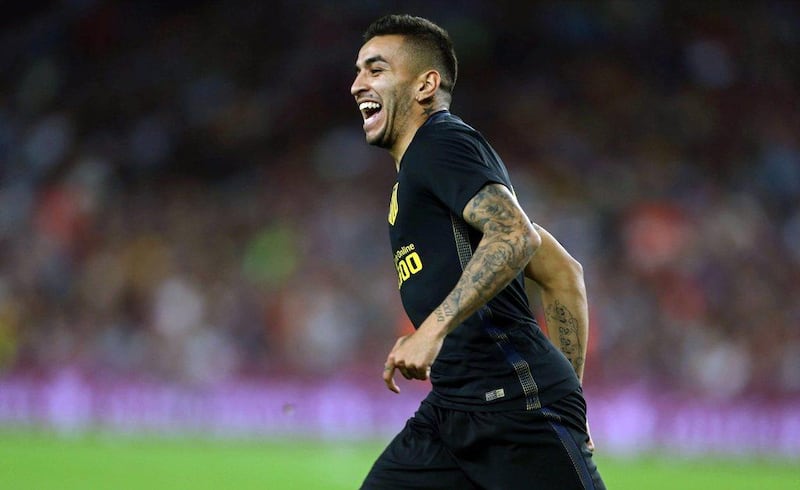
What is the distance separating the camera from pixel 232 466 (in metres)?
10.5

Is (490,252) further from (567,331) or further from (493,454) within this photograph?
(567,331)

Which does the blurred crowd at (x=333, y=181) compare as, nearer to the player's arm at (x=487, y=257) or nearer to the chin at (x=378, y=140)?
the chin at (x=378, y=140)

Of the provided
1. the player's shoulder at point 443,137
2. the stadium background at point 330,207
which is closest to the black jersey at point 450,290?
the player's shoulder at point 443,137

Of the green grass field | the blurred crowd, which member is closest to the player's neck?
the green grass field

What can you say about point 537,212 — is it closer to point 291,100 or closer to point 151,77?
point 291,100

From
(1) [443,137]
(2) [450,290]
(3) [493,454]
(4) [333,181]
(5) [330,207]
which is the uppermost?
(4) [333,181]

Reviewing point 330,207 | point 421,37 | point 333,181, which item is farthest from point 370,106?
point 333,181

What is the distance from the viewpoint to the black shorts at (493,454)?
371cm

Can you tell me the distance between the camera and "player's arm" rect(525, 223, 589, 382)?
4293 millimetres

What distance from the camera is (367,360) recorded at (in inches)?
528

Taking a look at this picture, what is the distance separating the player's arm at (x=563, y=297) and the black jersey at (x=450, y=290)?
0.37 m

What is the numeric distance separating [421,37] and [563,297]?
106cm

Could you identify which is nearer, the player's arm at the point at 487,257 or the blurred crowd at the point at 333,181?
the player's arm at the point at 487,257

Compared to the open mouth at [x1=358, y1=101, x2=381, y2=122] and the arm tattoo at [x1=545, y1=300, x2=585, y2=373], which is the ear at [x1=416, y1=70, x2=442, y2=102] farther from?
the arm tattoo at [x1=545, y1=300, x2=585, y2=373]
